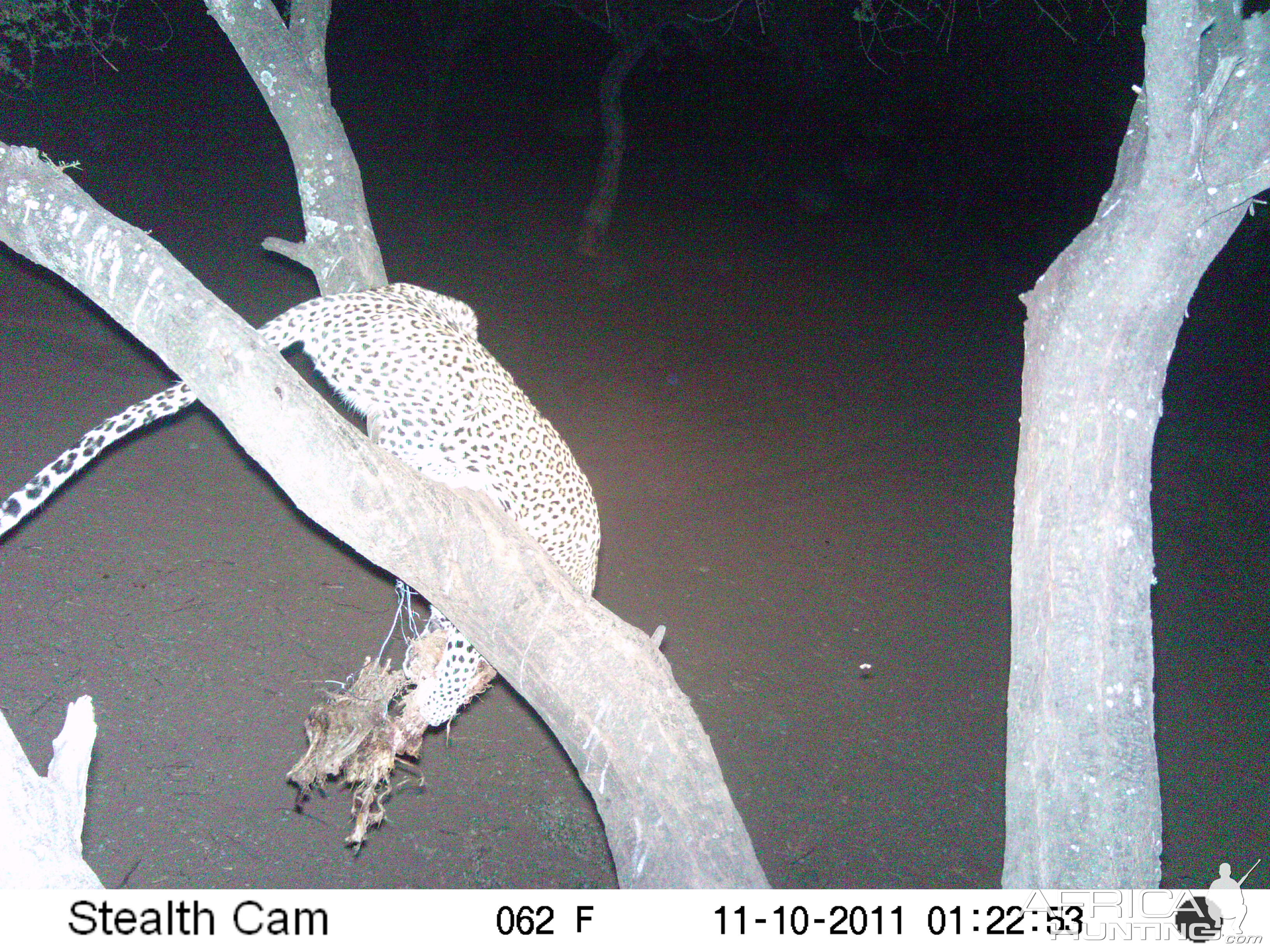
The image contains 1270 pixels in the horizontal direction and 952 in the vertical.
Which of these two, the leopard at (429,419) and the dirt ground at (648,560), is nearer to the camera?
the leopard at (429,419)

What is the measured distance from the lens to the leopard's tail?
2.72 m

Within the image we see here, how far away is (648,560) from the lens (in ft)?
20.2

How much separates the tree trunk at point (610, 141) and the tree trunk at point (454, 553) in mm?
9459

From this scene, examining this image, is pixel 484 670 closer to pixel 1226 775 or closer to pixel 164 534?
pixel 164 534

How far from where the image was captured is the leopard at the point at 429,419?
2.97 meters

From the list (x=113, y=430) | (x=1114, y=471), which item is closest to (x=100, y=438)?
(x=113, y=430)

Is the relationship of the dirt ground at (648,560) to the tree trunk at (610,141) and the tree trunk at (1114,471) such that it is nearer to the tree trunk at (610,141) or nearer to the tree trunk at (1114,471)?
the tree trunk at (610,141)

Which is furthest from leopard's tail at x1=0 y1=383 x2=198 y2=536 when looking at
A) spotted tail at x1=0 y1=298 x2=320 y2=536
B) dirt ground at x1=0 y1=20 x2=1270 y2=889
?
dirt ground at x1=0 y1=20 x2=1270 y2=889

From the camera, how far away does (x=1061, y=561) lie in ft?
6.80
